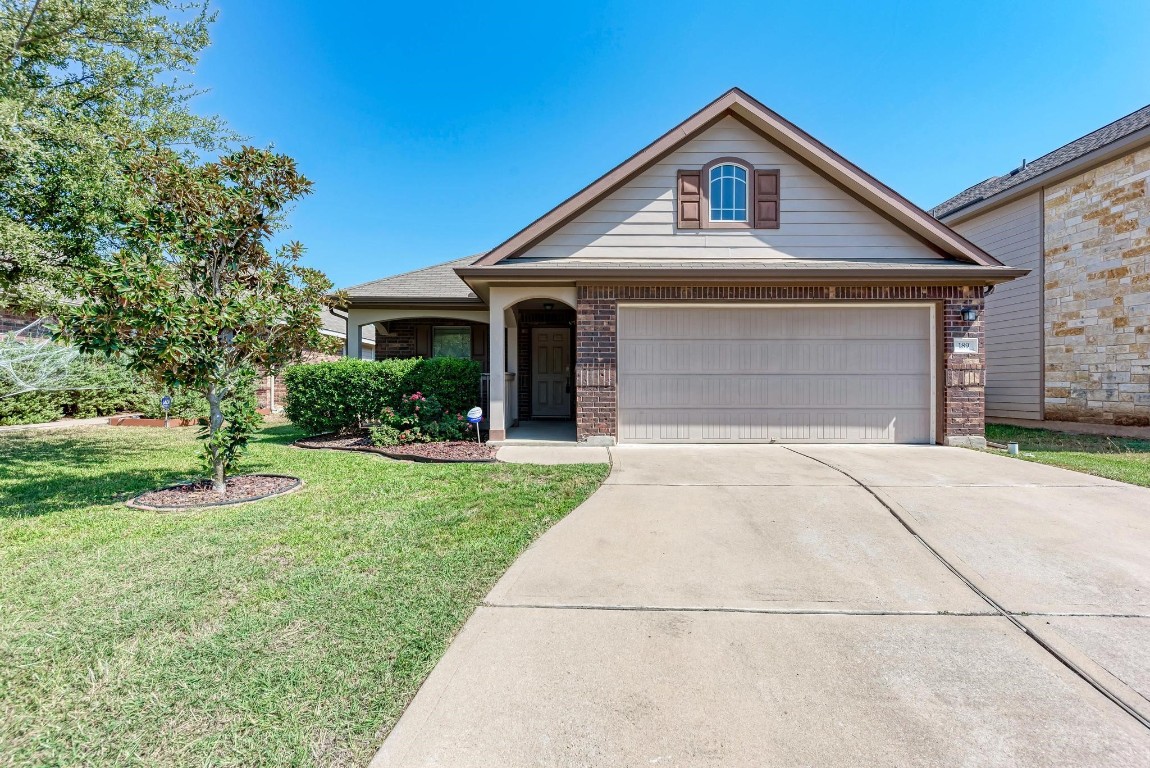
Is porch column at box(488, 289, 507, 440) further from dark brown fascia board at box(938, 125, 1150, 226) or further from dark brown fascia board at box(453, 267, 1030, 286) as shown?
dark brown fascia board at box(938, 125, 1150, 226)

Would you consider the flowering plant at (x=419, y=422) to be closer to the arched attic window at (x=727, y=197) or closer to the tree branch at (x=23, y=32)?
the arched attic window at (x=727, y=197)

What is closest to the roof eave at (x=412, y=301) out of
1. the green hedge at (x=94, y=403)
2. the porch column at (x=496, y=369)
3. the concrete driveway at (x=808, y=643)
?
the porch column at (x=496, y=369)

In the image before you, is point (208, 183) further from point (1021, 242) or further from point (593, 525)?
point (1021, 242)

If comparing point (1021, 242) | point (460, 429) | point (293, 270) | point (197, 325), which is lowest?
point (460, 429)

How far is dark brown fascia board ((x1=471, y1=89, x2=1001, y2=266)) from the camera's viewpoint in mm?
7973

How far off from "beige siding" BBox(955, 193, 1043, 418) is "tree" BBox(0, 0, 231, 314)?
16958mm

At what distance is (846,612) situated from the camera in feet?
9.62

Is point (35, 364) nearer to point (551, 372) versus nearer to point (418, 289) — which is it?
point (418, 289)

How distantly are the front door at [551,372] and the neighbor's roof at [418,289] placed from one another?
2.14 m

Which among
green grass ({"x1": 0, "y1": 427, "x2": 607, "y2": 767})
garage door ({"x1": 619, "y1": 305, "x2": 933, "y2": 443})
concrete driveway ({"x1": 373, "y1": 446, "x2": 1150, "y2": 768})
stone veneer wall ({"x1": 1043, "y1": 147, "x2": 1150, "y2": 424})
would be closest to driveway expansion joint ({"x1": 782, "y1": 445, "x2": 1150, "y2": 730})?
concrete driveway ({"x1": 373, "y1": 446, "x2": 1150, "y2": 768})

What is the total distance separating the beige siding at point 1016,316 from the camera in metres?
10.9

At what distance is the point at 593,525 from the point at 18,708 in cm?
343

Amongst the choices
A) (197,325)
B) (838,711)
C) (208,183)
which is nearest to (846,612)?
(838,711)

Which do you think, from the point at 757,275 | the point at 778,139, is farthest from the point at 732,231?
the point at 778,139
